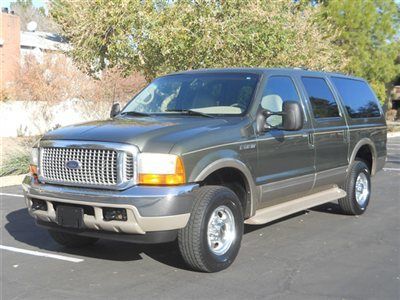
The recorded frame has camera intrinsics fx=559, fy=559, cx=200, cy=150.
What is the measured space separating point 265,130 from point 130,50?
22.3ft

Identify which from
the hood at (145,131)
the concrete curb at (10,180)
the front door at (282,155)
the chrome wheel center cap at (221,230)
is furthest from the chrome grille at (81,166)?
the concrete curb at (10,180)

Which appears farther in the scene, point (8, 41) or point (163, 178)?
point (8, 41)

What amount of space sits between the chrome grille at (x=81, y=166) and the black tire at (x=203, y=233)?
782 mm

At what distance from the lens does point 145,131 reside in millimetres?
5219

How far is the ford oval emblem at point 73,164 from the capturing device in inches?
208

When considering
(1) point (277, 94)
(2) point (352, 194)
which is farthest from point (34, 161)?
(2) point (352, 194)

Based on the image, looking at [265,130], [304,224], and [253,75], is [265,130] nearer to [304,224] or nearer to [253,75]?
[253,75]

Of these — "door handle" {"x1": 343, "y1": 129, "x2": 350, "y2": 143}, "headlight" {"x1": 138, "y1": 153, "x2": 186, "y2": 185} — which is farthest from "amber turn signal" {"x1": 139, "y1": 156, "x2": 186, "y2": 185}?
"door handle" {"x1": 343, "y1": 129, "x2": 350, "y2": 143}

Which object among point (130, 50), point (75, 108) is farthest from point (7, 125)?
point (130, 50)

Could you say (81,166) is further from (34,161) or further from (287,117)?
(287,117)

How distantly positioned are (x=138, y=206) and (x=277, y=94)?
249 cm

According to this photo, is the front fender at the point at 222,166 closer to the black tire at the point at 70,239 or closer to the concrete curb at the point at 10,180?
the black tire at the point at 70,239

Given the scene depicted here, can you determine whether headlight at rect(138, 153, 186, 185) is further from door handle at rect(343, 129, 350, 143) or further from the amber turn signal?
door handle at rect(343, 129, 350, 143)

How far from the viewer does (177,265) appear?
5.64m
